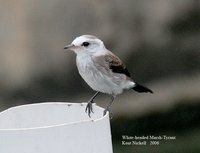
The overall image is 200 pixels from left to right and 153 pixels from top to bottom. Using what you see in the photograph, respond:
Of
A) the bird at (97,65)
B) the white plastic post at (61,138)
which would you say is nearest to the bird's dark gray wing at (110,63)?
the bird at (97,65)

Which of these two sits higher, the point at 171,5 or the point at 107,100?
the point at 171,5

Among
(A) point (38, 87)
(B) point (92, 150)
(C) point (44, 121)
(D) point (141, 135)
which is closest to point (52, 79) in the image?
(A) point (38, 87)

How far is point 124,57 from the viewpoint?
9.12 feet

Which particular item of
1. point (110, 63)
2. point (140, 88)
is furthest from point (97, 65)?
point (140, 88)

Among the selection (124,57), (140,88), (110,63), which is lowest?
Result: (140,88)

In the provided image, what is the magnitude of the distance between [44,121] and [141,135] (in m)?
1.43

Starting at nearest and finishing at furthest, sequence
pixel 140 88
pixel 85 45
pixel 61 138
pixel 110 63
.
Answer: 1. pixel 61 138
2. pixel 85 45
3. pixel 110 63
4. pixel 140 88

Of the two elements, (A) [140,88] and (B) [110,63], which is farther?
(A) [140,88]

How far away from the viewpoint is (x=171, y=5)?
8.94ft

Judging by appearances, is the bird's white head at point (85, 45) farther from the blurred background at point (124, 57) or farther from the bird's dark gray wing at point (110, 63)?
the blurred background at point (124, 57)

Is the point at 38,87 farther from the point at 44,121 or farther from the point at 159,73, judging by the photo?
the point at 44,121

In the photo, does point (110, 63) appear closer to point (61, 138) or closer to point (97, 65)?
point (97, 65)

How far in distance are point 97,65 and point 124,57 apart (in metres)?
0.66

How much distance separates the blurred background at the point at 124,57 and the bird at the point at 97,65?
1.70 ft
